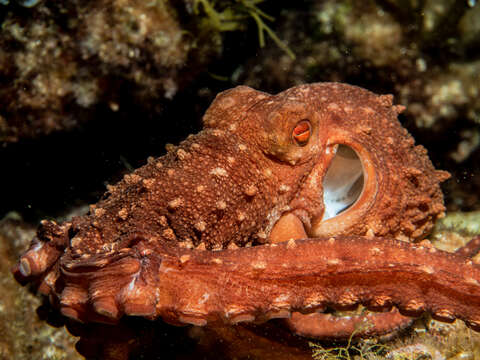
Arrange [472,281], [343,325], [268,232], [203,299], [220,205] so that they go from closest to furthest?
[203,299] < [472,281] < [220,205] < [343,325] < [268,232]

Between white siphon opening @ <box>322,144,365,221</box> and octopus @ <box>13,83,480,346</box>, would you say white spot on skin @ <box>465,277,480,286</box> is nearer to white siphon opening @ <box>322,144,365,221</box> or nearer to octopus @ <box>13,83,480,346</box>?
octopus @ <box>13,83,480,346</box>

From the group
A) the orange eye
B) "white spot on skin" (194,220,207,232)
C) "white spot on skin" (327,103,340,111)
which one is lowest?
"white spot on skin" (194,220,207,232)

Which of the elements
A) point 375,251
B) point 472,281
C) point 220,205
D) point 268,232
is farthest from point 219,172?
point 472,281

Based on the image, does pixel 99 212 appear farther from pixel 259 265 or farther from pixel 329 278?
pixel 329 278

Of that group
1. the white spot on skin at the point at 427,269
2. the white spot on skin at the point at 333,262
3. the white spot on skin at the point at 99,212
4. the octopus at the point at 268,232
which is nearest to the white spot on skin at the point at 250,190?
the octopus at the point at 268,232

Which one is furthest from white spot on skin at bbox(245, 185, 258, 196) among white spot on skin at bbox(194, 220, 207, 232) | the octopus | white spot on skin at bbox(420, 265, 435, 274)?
white spot on skin at bbox(420, 265, 435, 274)

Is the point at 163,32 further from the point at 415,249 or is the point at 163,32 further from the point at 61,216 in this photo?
the point at 415,249

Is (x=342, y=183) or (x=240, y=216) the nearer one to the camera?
(x=240, y=216)

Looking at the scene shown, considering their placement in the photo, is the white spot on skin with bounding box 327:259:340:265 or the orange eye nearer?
the white spot on skin with bounding box 327:259:340:265
